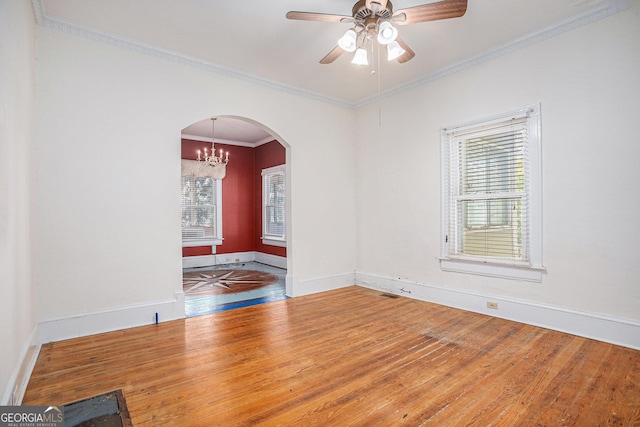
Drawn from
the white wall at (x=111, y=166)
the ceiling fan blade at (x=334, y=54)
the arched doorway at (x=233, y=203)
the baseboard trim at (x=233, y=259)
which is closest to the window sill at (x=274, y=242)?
the arched doorway at (x=233, y=203)

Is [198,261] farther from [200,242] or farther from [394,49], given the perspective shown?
[394,49]

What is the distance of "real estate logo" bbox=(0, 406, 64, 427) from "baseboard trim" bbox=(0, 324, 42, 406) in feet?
0.48

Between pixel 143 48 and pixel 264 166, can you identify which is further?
pixel 264 166

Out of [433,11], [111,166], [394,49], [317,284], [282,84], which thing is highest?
[282,84]

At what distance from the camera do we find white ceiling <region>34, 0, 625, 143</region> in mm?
2783

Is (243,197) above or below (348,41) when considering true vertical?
below

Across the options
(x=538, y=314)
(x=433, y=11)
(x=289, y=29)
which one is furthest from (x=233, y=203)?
(x=538, y=314)

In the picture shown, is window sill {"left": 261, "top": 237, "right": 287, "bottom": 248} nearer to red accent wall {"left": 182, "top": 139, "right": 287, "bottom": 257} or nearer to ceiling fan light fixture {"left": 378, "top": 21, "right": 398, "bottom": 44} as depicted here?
red accent wall {"left": 182, "top": 139, "right": 287, "bottom": 257}

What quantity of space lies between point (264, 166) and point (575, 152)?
5869 millimetres

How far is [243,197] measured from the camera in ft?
25.4

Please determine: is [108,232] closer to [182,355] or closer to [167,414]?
[182,355]

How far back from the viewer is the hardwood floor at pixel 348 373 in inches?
73.0

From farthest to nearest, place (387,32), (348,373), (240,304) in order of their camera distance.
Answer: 1. (240,304)
2. (387,32)
3. (348,373)

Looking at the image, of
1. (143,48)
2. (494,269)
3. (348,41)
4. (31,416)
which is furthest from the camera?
(494,269)
